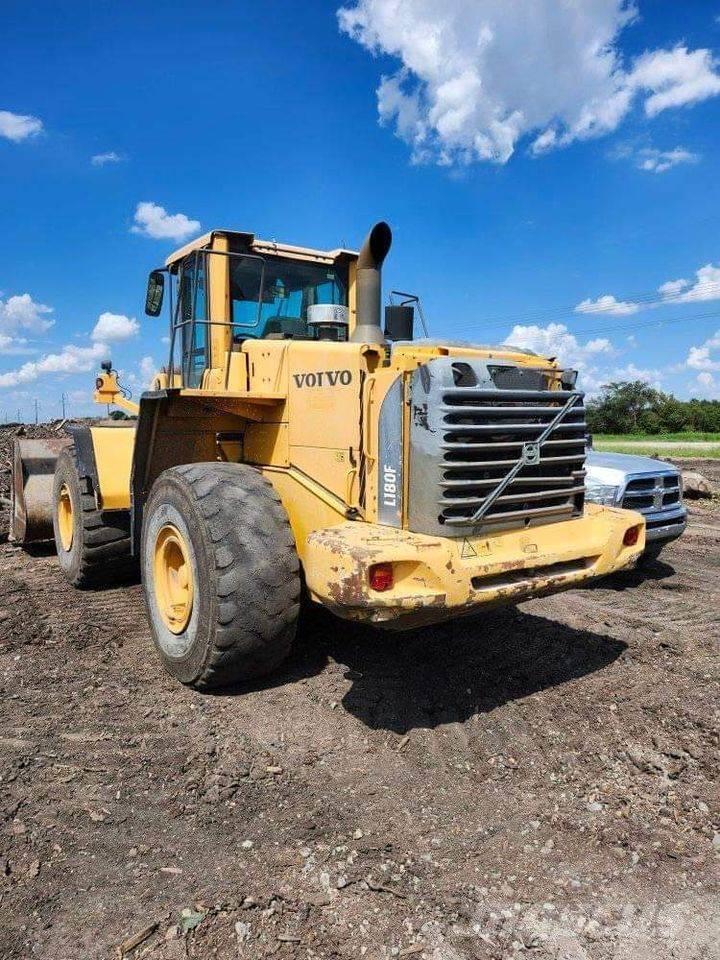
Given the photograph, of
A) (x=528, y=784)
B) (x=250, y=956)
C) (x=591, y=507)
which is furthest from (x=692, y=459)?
(x=250, y=956)

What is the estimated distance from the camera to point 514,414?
3.89 m

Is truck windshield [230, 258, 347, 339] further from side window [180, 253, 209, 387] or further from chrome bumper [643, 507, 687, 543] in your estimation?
chrome bumper [643, 507, 687, 543]

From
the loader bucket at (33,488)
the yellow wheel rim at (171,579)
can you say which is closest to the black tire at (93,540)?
the loader bucket at (33,488)

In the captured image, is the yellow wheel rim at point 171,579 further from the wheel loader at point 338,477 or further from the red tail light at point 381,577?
the red tail light at point 381,577

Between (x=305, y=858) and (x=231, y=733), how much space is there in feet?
3.60

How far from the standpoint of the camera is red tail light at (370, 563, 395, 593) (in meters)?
3.30

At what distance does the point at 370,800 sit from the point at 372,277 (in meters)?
3.13

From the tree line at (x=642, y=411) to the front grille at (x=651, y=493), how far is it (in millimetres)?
52374

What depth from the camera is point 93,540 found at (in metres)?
6.17

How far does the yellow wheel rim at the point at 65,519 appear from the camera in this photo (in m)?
6.93

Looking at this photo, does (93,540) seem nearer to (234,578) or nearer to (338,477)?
(234,578)

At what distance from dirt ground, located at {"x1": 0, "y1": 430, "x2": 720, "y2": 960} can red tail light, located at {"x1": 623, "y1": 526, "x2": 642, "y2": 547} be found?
90 cm

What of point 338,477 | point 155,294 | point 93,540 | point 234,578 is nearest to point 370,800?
point 234,578

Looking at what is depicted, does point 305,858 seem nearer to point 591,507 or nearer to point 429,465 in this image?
point 429,465
